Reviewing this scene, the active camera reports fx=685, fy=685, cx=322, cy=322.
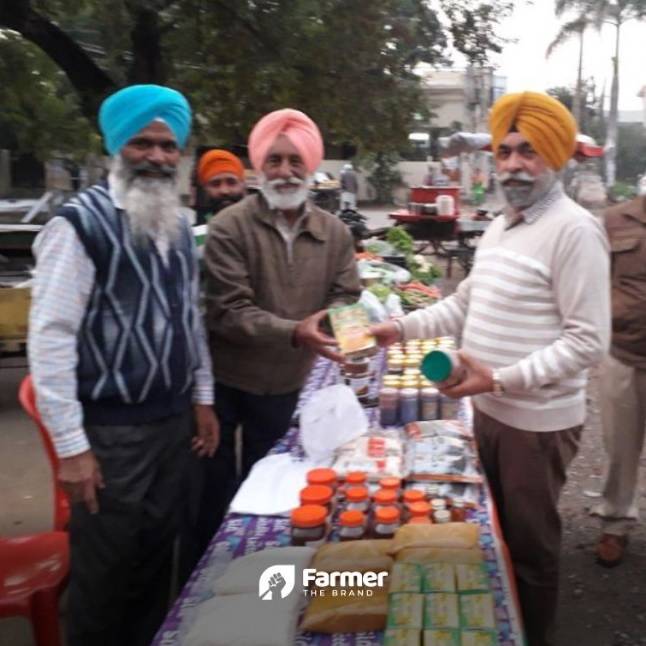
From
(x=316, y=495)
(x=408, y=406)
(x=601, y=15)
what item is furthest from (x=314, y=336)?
(x=601, y=15)

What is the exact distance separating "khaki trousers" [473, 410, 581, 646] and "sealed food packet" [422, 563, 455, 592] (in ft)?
1.93

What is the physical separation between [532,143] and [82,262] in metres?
1.31

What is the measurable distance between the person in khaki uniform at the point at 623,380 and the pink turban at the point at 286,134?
142cm

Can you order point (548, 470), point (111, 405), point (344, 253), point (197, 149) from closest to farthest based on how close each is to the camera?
point (111, 405) < point (548, 470) < point (344, 253) < point (197, 149)

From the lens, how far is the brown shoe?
3242 mm

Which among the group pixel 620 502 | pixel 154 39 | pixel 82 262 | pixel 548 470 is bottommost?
pixel 620 502

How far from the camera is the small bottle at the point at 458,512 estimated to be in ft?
6.29

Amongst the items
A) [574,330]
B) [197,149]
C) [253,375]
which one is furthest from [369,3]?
[574,330]

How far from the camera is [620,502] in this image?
3.28 meters

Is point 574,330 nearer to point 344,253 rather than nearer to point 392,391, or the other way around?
point 392,391

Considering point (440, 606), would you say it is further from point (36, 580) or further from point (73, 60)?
point (73, 60)

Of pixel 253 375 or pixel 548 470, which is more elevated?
pixel 253 375

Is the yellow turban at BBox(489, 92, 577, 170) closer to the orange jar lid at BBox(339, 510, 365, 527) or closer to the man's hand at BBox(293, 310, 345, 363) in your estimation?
the man's hand at BBox(293, 310, 345, 363)

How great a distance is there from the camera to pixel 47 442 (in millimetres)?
2312
